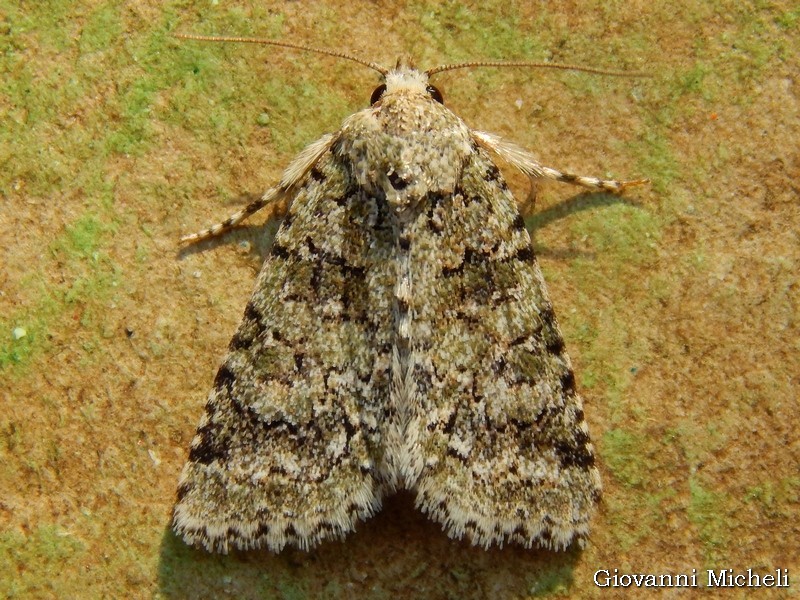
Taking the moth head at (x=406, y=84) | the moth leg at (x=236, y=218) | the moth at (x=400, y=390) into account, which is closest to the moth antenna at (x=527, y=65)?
the moth head at (x=406, y=84)

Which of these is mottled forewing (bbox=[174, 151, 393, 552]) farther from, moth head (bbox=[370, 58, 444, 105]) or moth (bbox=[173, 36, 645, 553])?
moth head (bbox=[370, 58, 444, 105])

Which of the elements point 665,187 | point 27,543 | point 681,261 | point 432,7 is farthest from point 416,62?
point 27,543

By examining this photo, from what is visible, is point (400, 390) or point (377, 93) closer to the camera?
point (400, 390)

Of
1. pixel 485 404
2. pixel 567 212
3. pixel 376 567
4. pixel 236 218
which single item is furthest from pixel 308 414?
pixel 567 212

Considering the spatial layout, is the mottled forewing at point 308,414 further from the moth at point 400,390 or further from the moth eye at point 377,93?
the moth eye at point 377,93

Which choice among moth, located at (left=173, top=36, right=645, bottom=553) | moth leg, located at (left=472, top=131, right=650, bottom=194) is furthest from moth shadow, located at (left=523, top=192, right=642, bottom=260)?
moth, located at (left=173, top=36, right=645, bottom=553)

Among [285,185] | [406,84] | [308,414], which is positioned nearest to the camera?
[308,414]

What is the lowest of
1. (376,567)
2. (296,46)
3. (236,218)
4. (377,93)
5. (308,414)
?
(376,567)

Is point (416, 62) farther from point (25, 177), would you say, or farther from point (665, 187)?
point (25, 177)

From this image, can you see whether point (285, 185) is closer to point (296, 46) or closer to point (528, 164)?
point (296, 46)
